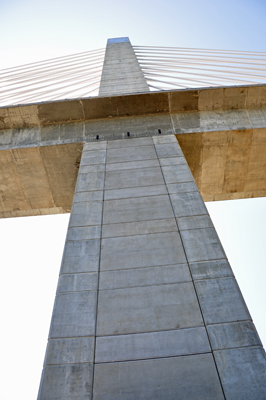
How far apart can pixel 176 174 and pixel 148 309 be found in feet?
13.5

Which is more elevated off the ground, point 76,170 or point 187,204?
point 187,204

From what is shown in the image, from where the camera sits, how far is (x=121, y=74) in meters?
15.4

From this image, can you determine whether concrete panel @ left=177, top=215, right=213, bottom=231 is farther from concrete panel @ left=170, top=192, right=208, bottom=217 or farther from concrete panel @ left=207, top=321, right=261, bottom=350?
concrete panel @ left=207, top=321, right=261, bottom=350

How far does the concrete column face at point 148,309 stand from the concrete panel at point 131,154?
1.53m

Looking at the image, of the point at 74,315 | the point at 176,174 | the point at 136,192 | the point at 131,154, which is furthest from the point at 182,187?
the point at 74,315

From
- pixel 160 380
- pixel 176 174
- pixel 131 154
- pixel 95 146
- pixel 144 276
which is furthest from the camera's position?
pixel 95 146

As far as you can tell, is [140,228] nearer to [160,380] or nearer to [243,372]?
[160,380]

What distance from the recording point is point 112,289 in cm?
561

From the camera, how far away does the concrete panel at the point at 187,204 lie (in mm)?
7121

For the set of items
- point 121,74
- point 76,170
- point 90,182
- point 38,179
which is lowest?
point 38,179

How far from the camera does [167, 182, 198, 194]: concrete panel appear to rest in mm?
7836

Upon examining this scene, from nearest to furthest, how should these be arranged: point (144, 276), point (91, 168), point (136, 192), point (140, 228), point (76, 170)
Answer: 1. point (144, 276)
2. point (140, 228)
3. point (136, 192)
4. point (91, 168)
5. point (76, 170)

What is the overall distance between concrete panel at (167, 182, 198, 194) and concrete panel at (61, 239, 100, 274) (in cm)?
232

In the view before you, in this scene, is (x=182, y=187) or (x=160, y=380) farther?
(x=182, y=187)
